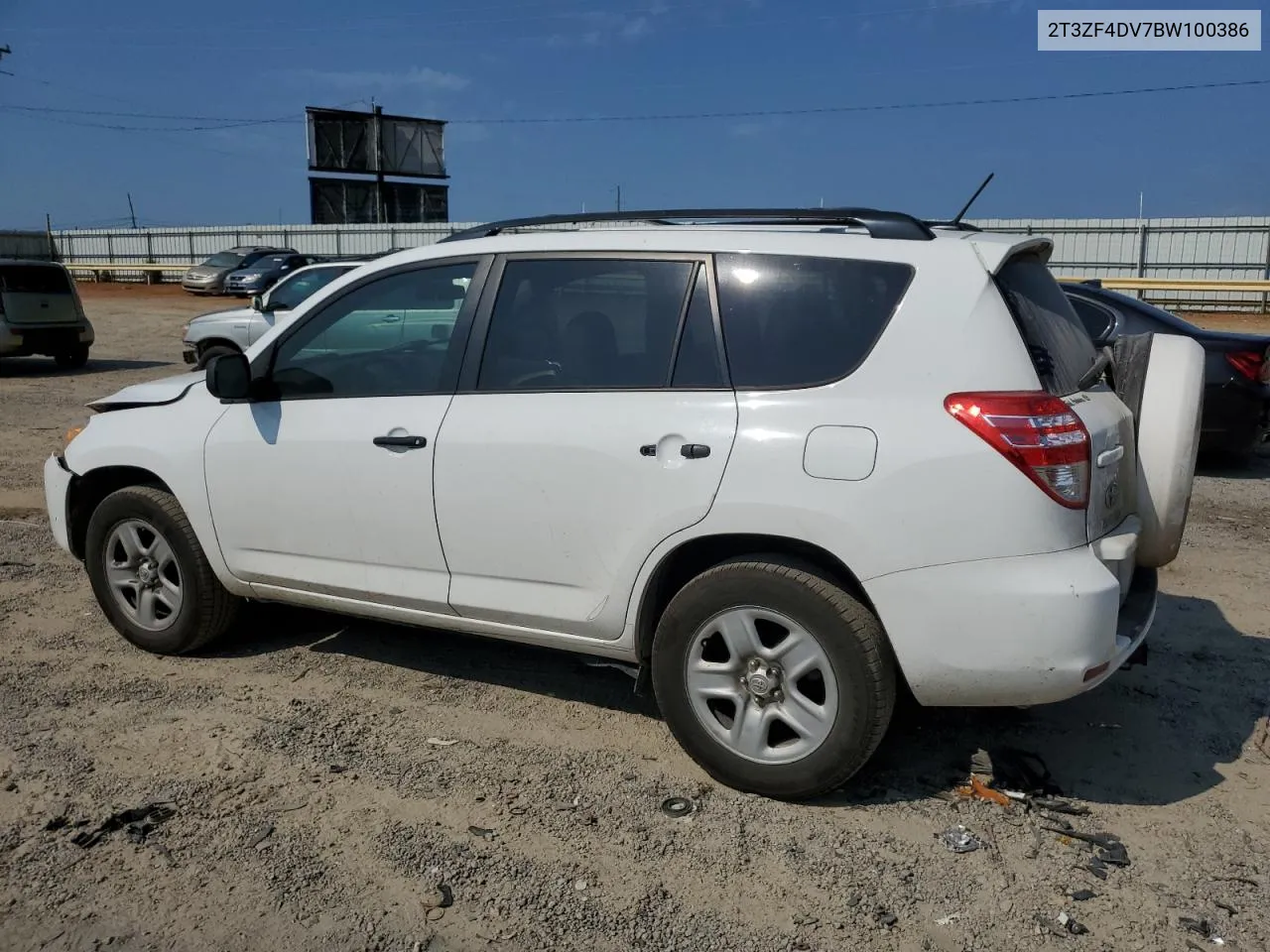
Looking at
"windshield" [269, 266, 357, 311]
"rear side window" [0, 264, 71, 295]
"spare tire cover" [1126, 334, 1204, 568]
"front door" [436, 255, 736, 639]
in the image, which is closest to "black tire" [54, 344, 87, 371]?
"rear side window" [0, 264, 71, 295]

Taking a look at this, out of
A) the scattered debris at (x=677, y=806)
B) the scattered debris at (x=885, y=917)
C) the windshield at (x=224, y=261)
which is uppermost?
the windshield at (x=224, y=261)

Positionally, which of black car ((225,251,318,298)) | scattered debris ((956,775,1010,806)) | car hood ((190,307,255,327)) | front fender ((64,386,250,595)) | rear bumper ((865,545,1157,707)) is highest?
black car ((225,251,318,298))

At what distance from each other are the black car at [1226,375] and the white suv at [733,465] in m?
4.92

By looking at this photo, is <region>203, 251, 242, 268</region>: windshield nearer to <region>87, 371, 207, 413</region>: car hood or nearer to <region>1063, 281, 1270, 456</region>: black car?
<region>1063, 281, 1270, 456</region>: black car

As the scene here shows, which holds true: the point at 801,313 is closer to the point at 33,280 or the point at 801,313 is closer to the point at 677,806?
the point at 677,806

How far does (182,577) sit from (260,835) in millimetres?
1663

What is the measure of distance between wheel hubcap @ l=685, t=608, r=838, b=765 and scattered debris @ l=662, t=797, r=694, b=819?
22 centimetres

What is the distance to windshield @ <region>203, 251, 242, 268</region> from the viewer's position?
3525cm

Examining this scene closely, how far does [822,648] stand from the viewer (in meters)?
3.36

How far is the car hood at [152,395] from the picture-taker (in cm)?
471

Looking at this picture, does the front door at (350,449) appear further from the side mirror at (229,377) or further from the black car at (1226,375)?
the black car at (1226,375)

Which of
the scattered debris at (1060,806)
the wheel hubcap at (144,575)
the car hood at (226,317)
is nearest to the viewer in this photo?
the scattered debris at (1060,806)

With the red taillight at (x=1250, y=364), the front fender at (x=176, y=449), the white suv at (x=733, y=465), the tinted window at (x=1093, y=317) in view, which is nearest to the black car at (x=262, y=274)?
the tinted window at (x=1093, y=317)

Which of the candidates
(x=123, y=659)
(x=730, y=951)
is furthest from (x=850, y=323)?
Result: (x=123, y=659)
